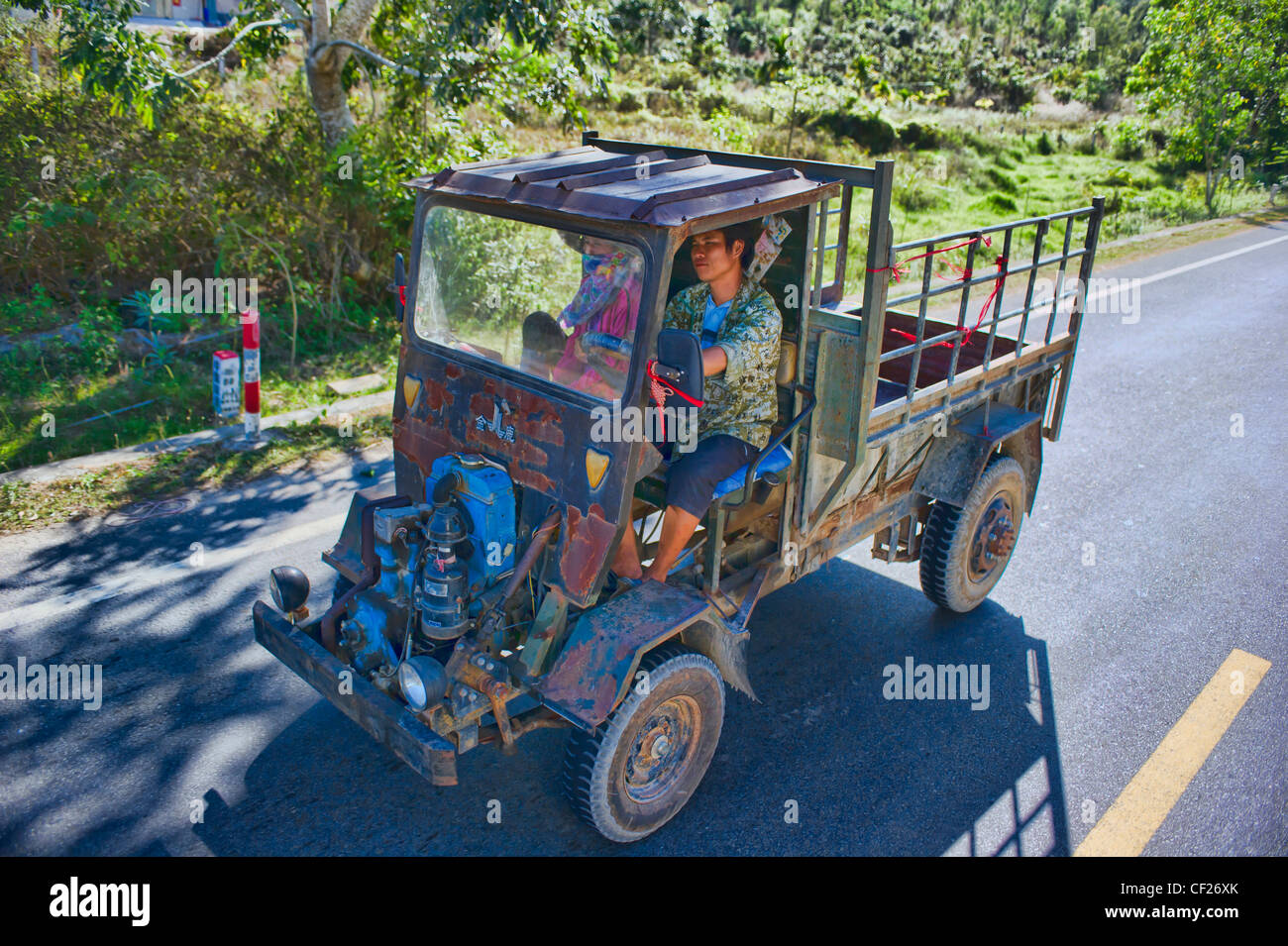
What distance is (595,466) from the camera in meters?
3.60

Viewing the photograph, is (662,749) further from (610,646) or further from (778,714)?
(778,714)

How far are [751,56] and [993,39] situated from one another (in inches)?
471

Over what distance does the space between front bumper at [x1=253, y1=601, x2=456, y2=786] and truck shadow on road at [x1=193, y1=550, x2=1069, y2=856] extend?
18.1 inches

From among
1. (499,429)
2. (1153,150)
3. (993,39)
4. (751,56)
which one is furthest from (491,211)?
(993,39)

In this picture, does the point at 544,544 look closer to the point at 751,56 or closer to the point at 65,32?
the point at 65,32

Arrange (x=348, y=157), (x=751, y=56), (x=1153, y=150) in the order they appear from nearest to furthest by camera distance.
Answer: (x=348, y=157)
(x=1153, y=150)
(x=751, y=56)

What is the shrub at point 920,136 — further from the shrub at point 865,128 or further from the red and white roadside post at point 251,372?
the red and white roadside post at point 251,372

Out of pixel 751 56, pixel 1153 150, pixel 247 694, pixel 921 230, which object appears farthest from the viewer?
pixel 751 56

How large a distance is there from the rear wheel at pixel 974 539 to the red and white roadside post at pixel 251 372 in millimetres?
4684

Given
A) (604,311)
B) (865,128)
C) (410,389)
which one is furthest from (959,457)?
(865,128)

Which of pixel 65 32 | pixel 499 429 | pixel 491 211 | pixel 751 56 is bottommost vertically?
pixel 499 429

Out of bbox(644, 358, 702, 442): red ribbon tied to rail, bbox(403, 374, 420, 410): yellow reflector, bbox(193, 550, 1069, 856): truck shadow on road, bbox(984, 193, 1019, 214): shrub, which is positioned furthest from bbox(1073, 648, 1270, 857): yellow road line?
bbox(984, 193, 1019, 214): shrub

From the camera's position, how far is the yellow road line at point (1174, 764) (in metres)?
3.93

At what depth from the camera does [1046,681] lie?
4949 mm
